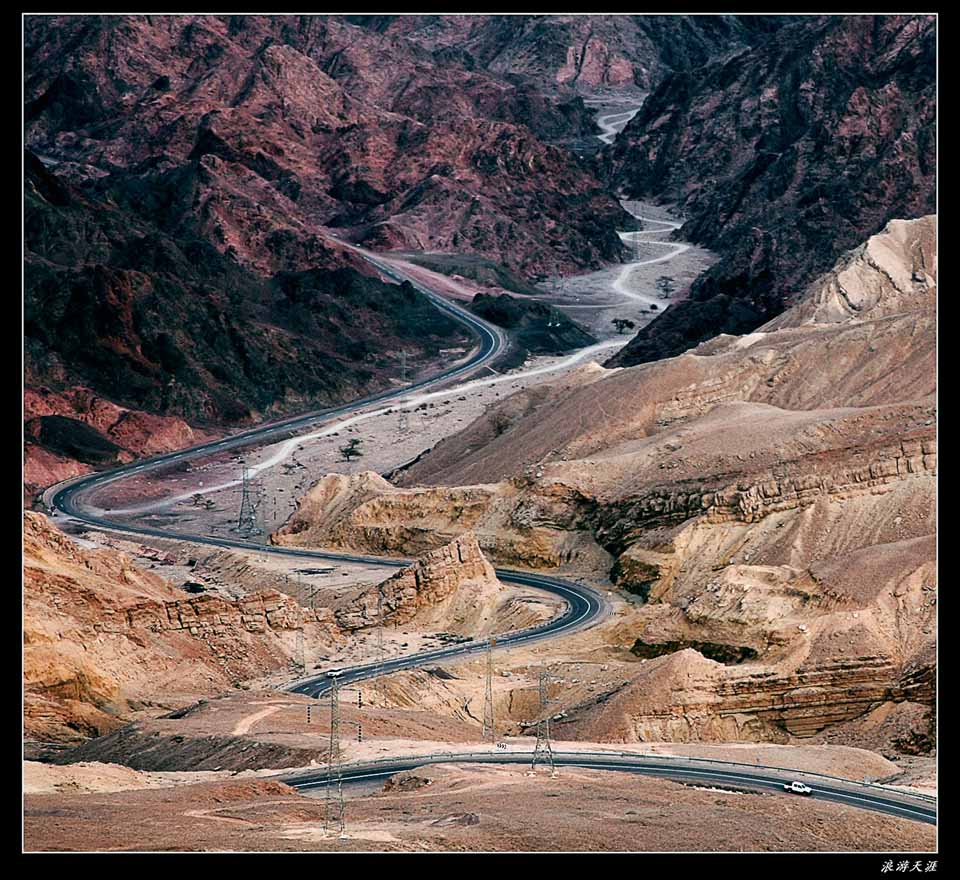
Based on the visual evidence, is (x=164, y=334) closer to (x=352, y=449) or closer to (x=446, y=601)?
(x=352, y=449)

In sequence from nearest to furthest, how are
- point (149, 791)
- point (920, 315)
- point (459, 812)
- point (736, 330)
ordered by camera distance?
point (459, 812), point (149, 791), point (920, 315), point (736, 330)

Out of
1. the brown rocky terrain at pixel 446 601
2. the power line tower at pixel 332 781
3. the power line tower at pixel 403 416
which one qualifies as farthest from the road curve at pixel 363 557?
the power line tower at pixel 332 781

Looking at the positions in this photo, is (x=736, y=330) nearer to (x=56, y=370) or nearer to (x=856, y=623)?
(x=56, y=370)

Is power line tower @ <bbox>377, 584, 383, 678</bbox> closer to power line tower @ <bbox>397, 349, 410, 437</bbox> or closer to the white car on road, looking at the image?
the white car on road

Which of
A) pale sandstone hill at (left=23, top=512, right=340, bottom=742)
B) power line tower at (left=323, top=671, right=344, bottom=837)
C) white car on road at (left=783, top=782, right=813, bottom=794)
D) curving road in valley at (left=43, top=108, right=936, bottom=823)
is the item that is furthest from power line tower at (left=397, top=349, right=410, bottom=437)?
white car on road at (left=783, top=782, right=813, bottom=794)

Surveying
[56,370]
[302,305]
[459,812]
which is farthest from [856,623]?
[302,305]

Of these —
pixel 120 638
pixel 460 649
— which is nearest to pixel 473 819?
pixel 120 638

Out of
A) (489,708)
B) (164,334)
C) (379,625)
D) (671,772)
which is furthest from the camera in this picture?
(164,334)
